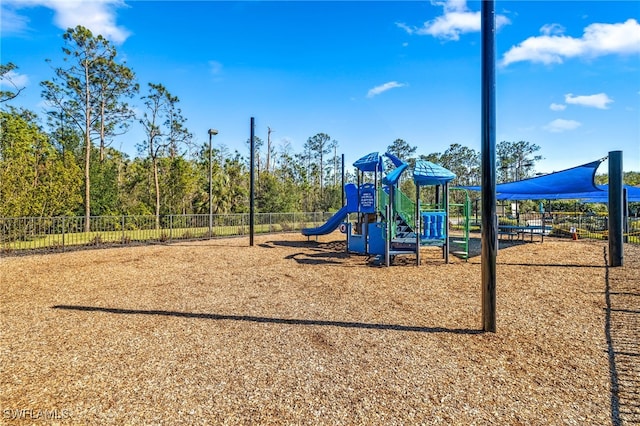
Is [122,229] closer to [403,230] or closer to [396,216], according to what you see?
[396,216]

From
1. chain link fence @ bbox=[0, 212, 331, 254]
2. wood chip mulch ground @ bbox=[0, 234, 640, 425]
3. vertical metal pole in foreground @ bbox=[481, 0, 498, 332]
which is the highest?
vertical metal pole in foreground @ bbox=[481, 0, 498, 332]

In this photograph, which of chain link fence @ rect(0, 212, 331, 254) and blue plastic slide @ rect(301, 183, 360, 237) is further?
blue plastic slide @ rect(301, 183, 360, 237)

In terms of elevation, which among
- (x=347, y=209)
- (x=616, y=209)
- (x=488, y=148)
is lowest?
(x=616, y=209)

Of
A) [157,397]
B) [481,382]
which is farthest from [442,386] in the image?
[157,397]

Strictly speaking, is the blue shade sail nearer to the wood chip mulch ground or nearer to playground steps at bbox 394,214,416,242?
the wood chip mulch ground

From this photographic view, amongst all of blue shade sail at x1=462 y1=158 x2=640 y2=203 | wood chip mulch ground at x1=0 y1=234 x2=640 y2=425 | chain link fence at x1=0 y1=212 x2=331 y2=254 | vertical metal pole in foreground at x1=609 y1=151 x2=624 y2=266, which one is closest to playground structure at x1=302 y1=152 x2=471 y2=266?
wood chip mulch ground at x1=0 y1=234 x2=640 y2=425

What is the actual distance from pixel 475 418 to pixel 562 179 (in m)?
13.0

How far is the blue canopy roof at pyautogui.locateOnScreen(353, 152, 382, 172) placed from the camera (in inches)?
464

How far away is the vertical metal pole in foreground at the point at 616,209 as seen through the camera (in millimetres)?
9109

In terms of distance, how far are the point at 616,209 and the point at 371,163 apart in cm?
711

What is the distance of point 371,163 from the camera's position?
11.8 m

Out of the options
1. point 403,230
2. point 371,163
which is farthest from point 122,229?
point 403,230

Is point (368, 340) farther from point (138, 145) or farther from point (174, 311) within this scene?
point (138, 145)

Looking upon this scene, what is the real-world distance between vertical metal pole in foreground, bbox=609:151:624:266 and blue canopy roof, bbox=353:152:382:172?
21.6 feet
